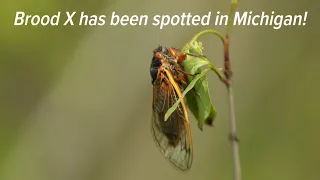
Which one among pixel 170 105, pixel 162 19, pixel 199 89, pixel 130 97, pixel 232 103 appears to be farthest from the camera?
pixel 130 97

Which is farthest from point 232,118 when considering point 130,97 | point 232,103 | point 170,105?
point 130,97

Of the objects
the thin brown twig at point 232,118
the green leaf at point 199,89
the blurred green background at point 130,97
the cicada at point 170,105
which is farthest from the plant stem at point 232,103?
the blurred green background at point 130,97

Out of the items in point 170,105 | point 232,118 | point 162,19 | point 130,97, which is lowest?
point 232,118

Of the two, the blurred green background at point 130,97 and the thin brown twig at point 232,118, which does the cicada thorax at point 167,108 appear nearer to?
the thin brown twig at point 232,118

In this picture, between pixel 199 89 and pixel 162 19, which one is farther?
pixel 162 19

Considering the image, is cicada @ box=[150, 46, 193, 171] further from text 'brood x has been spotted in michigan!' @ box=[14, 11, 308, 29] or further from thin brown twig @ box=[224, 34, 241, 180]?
text 'brood x has been spotted in michigan!' @ box=[14, 11, 308, 29]

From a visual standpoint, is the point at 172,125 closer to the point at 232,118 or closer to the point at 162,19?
the point at 232,118

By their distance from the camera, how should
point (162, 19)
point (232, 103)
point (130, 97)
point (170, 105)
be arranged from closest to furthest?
1. point (232, 103)
2. point (170, 105)
3. point (162, 19)
4. point (130, 97)
